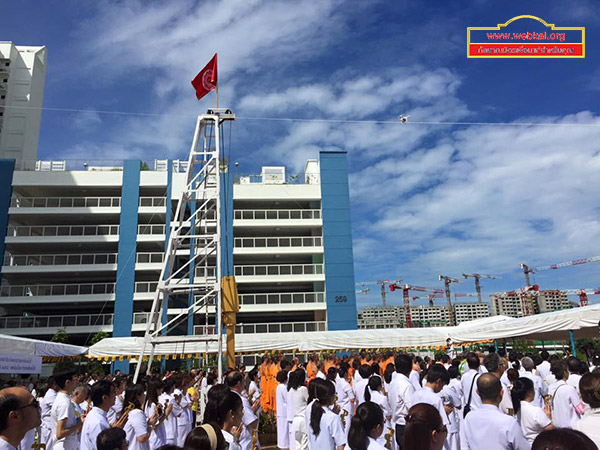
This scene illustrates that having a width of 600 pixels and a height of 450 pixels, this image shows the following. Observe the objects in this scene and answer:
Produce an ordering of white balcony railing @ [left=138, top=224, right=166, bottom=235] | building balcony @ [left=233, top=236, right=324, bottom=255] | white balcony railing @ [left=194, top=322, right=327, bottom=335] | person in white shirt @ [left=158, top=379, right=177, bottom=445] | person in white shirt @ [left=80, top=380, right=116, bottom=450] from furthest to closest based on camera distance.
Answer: building balcony @ [left=233, top=236, right=324, bottom=255]
white balcony railing @ [left=138, top=224, right=166, bottom=235]
white balcony railing @ [left=194, top=322, right=327, bottom=335]
person in white shirt @ [left=158, top=379, right=177, bottom=445]
person in white shirt @ [left=80, top=380, right=116, bottom=450]

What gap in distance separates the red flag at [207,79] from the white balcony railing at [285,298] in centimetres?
2069

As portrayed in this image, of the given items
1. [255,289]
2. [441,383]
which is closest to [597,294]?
[255,289]

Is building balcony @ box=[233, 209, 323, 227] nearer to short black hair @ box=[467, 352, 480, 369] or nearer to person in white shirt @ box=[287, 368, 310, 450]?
person in white shirt @ box=[287, 368, 310, 450]

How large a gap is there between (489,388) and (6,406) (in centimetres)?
367

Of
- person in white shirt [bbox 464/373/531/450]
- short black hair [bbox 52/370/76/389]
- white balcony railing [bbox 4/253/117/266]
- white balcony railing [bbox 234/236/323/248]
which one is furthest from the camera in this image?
white balcony railing [bbox 234/236/323/248]

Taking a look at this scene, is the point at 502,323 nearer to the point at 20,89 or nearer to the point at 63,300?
the point at 63,300

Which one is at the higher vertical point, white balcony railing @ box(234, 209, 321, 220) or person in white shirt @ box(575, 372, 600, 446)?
white balcony railing @ box(234, 209, 321, 220)

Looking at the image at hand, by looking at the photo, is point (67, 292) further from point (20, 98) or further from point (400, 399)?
point (400, 399)

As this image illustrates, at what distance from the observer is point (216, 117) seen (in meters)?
15.9

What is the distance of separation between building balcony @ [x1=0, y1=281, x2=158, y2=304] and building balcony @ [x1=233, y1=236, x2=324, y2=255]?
24.4ft

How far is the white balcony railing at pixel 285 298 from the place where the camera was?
35.5 m

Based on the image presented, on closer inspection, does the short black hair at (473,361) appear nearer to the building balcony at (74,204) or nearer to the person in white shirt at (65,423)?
the person in white shirt at (65,423)

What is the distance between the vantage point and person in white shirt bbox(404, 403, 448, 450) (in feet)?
8.54

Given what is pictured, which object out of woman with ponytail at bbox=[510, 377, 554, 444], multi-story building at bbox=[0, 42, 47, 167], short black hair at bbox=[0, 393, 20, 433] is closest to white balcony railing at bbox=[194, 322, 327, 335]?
multi-story building at bbox=[0, 42, 47, 167]
